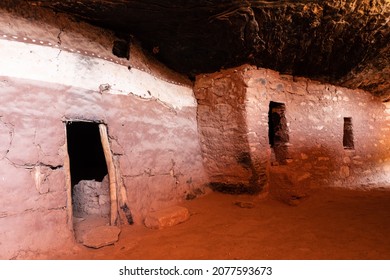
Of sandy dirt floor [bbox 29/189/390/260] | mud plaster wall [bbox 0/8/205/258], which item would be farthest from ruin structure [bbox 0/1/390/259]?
sandy dirt floor [bbox 29/189/390/260]

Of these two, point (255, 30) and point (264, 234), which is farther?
point (255, 30)

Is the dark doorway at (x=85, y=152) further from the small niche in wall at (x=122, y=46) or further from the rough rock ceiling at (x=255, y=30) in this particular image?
the rough rock ceiling at (x=255, y=30)

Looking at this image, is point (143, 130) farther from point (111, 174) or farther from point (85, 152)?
point (85, 152)

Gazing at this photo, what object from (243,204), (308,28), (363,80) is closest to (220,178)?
(243,204)

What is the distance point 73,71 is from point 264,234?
2.72 m

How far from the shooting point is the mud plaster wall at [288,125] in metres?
4.07

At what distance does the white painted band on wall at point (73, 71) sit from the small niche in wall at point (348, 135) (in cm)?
392

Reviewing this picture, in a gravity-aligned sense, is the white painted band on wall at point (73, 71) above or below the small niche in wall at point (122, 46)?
below

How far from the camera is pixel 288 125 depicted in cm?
450

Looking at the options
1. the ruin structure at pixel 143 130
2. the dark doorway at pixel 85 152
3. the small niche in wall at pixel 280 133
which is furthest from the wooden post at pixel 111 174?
the small niche in wall at pixel 280 133

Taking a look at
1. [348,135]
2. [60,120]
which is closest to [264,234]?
[60,120]

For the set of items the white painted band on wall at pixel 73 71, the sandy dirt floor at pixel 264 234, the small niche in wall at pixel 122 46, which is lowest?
the sandy dirt floor at pixel 264 234

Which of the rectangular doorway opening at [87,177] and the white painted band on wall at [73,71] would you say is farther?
the rectangular doorway opening at [87,177]
